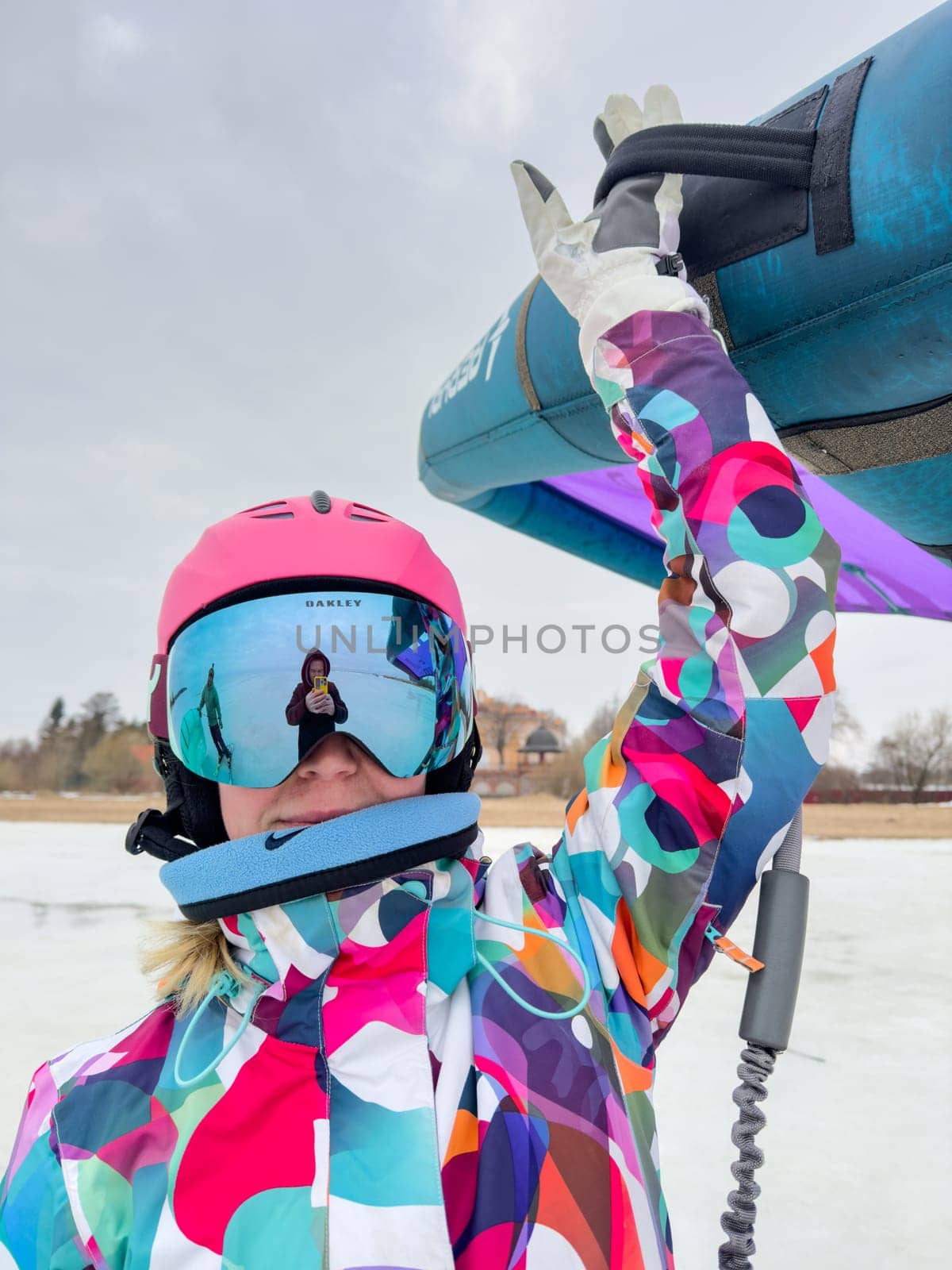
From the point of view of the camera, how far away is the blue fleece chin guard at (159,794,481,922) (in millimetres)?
758

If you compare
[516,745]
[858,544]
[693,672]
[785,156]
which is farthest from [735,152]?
[516,745]

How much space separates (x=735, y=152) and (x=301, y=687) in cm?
75

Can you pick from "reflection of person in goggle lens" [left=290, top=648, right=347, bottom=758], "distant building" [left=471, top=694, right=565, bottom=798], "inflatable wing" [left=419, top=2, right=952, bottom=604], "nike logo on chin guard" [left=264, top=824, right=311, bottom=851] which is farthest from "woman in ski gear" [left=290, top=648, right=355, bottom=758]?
"distant building" [left=471, top=694, right=565, bottom=798]

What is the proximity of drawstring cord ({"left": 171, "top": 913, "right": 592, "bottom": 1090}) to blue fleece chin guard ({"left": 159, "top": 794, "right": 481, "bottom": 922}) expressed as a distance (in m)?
0.08

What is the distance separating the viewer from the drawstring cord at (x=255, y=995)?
744 millimetres

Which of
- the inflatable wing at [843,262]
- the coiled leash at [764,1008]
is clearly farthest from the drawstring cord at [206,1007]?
the inflatable wing at [843,262]

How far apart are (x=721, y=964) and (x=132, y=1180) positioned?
10.8 feet

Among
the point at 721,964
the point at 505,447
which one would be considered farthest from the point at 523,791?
the point at 505,447

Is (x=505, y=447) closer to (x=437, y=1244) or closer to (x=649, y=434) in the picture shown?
(x=649, y=434)

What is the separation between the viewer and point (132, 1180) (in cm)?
70

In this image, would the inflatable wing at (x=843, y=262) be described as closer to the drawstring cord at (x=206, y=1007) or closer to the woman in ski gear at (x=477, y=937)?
the woman in ski gear at (x=477, y=937)

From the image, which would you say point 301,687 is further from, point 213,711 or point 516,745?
point 516,745

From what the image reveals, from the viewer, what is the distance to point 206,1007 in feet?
2.65

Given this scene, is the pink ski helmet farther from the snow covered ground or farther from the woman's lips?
the snow covered ground
